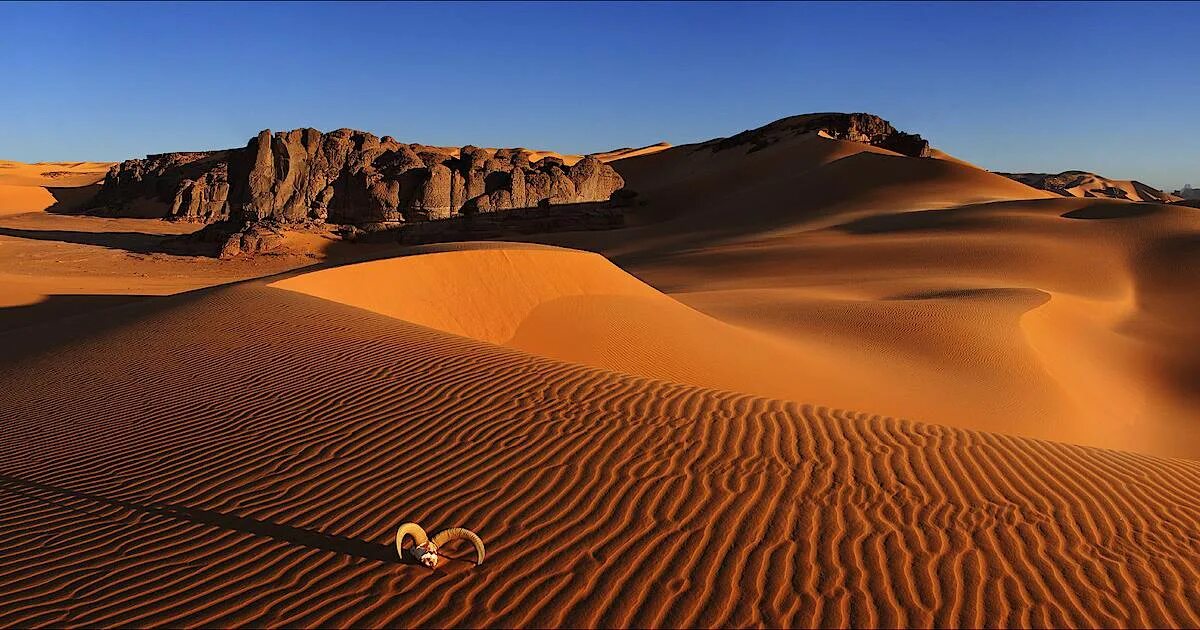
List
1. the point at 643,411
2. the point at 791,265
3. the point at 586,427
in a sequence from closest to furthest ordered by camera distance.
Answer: the point at 586,427, the point at 643,411, the point at 791,265

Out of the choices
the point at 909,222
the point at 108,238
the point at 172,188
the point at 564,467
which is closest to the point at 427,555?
the point at 564,467

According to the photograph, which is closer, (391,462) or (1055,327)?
(391,462)

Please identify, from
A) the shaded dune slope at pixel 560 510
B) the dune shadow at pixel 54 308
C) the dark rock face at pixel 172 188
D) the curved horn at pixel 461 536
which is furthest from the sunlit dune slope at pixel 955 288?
the dark rock face at pixel 172 188

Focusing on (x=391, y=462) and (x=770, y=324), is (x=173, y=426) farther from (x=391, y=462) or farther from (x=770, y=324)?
(x=770, y=324)

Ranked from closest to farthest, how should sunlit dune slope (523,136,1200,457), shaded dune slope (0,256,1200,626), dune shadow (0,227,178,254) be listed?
shaded dune slope (0,256,1200,626)
sunlit dune slope (523,136,1200,457)
dune shadow (0,227,178,254)

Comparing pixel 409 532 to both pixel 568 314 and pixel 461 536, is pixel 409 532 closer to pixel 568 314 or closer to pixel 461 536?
pixel 461 536

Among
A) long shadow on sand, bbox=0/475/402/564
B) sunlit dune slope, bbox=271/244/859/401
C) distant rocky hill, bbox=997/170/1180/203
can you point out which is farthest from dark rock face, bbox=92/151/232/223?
distant rocky hill, bbox=997/170/1180/203

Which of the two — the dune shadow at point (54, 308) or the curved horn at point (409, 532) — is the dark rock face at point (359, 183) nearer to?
the dune shadow at point (54, 308)

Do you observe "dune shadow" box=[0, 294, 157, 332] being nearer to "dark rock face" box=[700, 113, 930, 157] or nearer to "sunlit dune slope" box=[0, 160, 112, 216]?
"sunlit dune slope" box=[0, 160, 112, 216]

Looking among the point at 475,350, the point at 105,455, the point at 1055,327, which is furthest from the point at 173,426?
the point at 1055,327
